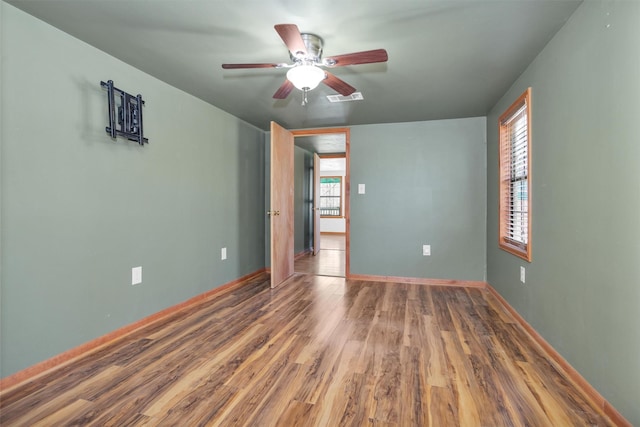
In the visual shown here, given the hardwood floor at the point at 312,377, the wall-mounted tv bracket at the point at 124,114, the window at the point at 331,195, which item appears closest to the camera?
the hardwood floor at the point at 312,377

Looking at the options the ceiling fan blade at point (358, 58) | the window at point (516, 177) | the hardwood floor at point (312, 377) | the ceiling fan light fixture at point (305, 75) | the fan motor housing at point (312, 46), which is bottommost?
the hardwood floor at point (312, 377)

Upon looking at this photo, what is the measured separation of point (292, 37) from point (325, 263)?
4151mm

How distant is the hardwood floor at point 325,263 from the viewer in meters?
4.69

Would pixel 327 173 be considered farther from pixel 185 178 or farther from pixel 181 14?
pixel 181 14

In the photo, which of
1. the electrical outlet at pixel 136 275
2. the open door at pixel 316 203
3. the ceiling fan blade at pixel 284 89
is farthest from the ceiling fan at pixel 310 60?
the open door at pixel 316 203

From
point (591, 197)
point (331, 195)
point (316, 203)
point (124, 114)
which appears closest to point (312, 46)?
point (124, 114)

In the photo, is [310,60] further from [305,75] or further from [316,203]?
[316,203]

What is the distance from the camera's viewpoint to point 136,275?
2480mm

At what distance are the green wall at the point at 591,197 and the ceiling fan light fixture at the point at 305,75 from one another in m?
1.44

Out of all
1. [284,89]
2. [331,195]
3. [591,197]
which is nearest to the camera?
[591,197]

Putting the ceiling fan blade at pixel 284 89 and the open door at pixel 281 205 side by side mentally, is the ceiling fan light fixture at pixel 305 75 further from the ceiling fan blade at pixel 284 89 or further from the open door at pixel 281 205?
the open door at pixel 281 205

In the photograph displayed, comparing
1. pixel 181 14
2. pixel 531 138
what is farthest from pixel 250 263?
pixel 531 138

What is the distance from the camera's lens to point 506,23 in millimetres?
1812

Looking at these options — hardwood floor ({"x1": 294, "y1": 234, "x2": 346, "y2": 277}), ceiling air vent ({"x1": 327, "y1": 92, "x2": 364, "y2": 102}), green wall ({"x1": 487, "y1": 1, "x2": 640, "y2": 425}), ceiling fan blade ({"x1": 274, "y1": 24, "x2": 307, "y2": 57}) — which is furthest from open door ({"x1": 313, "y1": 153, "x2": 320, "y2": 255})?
ceiling fan blade ({"x1": 274, "y1": 24, "x2": 307, "y2": 57})
